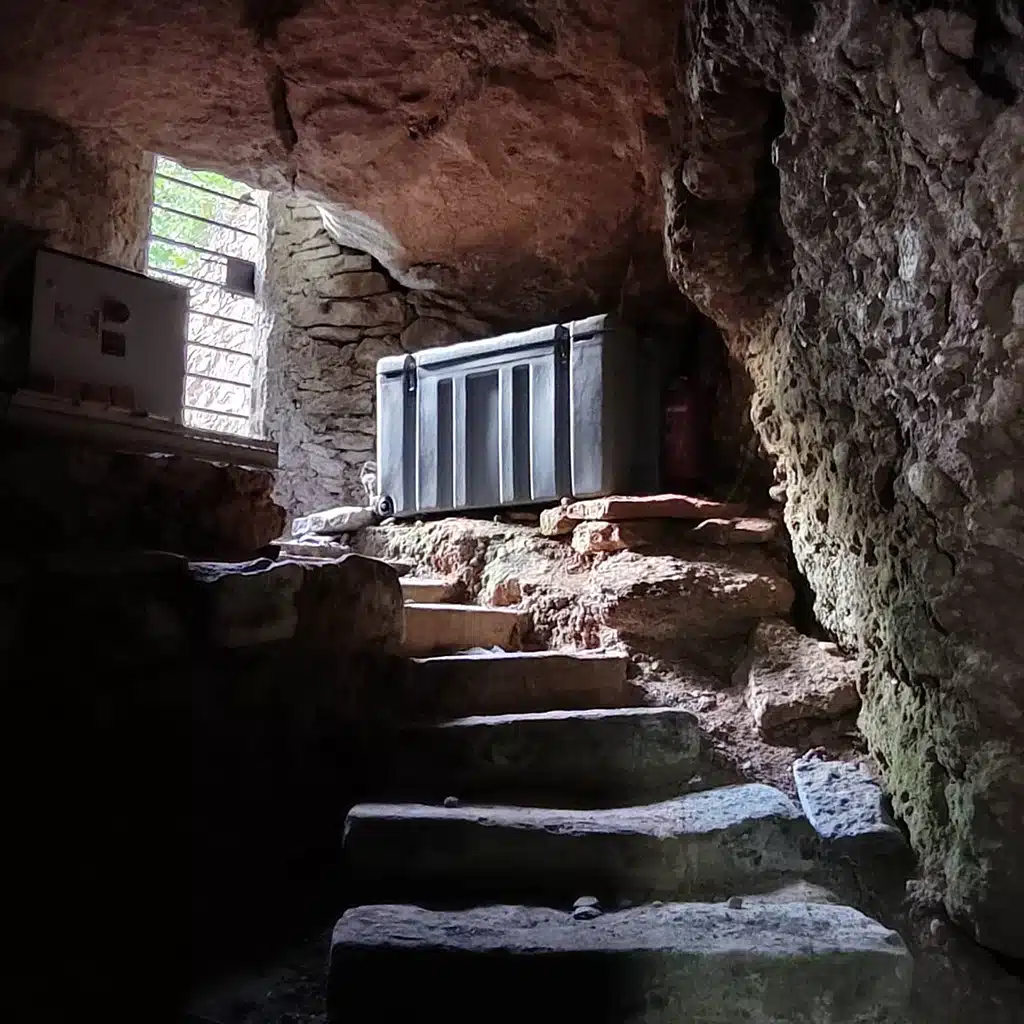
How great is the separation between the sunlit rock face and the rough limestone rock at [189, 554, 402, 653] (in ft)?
4.99

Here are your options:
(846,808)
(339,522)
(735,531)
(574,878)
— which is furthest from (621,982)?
(339,522)

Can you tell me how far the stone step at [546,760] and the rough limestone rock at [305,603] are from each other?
0.91 ft

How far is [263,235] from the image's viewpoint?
4.38 m

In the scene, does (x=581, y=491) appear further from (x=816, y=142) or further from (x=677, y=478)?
(x=816, y=142)

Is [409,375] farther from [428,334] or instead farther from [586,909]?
[586,909]

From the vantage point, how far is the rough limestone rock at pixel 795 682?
2068mm

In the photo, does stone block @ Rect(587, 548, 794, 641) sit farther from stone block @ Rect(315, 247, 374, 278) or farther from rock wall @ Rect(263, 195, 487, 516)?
stone block @ Rect(315, 247, 374, 278)

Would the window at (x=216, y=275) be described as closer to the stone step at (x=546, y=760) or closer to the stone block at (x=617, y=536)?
the stone block at (x=617, y=536)

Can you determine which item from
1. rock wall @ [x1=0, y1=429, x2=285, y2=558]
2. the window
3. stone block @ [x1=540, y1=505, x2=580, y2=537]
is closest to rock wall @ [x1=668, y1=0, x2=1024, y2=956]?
stone block @ [x1=540, y1=505, x2=580, y2=537]

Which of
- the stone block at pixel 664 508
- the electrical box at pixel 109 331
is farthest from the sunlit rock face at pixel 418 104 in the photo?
the stone block at pixel 664 508

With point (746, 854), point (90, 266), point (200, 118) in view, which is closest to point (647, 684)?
point (746, 854)

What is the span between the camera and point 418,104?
2756 millimetres

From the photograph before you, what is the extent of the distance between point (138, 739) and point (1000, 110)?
170 centimetres

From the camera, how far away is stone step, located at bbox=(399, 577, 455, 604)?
2818mm
